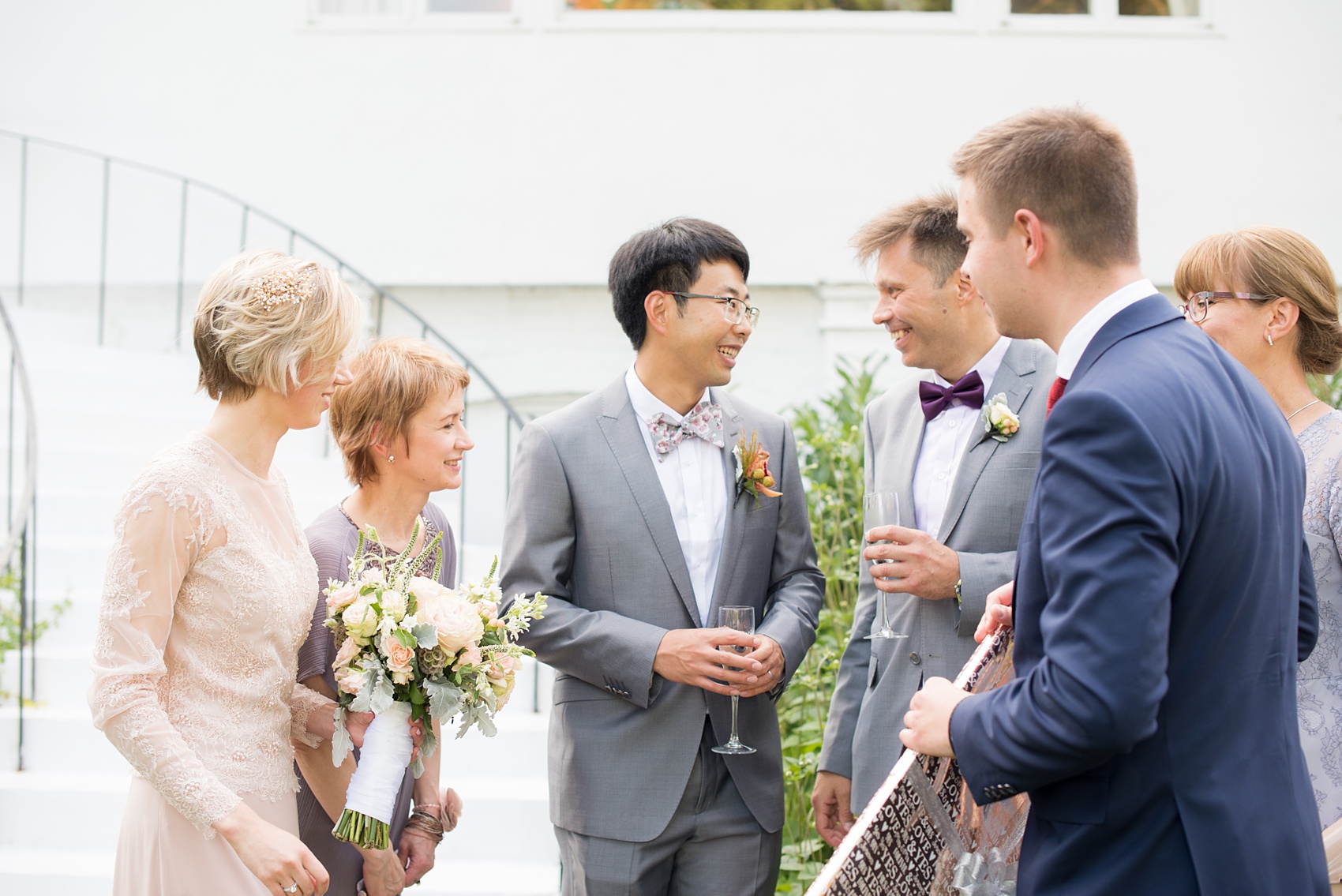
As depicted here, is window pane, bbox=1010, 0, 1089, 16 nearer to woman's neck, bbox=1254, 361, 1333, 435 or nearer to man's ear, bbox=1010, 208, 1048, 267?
woman's neck, bbox=1254, 361, 1333, 435

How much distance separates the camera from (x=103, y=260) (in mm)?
7613

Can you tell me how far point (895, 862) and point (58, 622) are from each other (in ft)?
16.9

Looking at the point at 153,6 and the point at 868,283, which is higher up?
the point at 153,6

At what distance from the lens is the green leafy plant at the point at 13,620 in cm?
518

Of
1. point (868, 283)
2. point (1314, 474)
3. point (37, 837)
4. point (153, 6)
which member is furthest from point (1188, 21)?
point (37, 837)

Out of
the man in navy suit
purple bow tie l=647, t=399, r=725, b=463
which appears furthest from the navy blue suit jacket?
purple bow tie l=647, t=399, r=725, b=463

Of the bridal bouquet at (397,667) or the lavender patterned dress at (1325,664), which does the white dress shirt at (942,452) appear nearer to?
the lavender patterned dress at (1325,664)

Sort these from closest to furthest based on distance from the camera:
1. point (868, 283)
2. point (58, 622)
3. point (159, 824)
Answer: point (159, 824), point (58, 622), point (868, 283)

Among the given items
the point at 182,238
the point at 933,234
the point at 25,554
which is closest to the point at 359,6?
the point at 182,238

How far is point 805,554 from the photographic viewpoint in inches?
127

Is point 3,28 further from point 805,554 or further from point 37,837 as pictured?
point 805,554

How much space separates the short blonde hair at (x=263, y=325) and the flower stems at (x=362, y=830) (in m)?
0.94

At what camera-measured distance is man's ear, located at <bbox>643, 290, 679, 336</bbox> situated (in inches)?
123

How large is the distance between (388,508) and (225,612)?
0.78 meters
